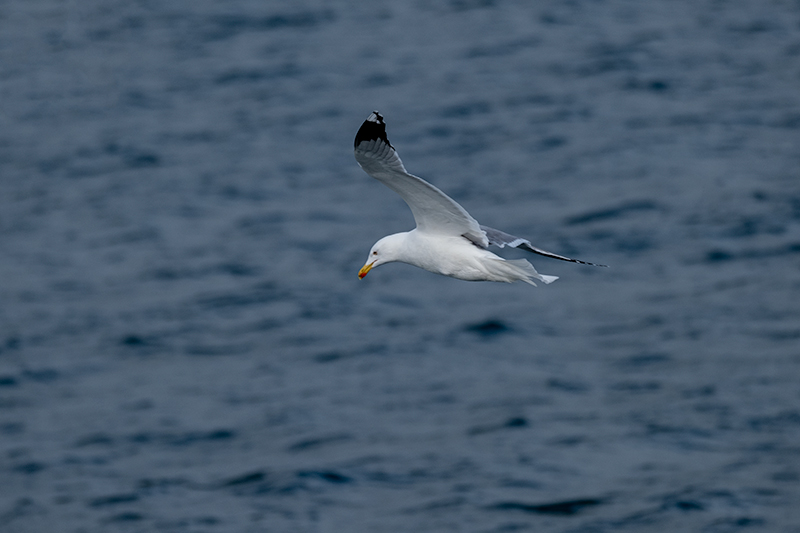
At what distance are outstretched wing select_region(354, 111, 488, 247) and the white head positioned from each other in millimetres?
289

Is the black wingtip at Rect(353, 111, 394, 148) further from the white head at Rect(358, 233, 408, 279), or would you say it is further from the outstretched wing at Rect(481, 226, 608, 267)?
the outstretched wing at Rect(481, 226, 608, 267)

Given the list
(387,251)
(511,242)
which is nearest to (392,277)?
(387,251)

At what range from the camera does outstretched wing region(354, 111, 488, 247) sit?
36.7 feet

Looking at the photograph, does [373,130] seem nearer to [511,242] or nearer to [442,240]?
[442,240]

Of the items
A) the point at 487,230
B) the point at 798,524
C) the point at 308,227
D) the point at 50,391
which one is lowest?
the point at 798,524

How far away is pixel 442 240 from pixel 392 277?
2231 centimetres

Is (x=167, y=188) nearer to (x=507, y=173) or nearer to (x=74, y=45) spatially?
(x=74, y=45)

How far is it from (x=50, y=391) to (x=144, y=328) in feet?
9.61

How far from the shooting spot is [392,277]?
1358 inches

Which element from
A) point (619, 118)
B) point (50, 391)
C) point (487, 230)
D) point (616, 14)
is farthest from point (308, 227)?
point (487, 230)

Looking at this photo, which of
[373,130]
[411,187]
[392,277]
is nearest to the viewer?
[373,130]

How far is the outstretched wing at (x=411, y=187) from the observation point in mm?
11172

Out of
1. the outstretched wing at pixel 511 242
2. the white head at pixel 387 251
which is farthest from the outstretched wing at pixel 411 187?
the white head at pixel 387 251

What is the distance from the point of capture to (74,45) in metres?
39.8
